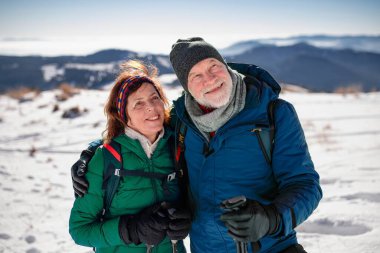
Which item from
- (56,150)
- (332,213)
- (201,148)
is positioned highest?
(201,148)

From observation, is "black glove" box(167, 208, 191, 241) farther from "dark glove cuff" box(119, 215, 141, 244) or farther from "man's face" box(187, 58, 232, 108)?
"man's face" box(187, 58, 232, 108)

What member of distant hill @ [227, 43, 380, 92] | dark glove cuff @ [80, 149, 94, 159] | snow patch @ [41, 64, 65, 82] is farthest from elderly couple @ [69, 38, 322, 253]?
distant hill @ [227, 43, 380, 92]

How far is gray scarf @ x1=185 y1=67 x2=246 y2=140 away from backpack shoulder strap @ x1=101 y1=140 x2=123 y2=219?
55 centimetres

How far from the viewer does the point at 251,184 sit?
1.87 metres

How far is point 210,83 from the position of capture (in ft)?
6.53

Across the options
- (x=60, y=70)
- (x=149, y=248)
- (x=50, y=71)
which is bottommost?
(x=50, y=71)

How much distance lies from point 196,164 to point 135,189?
1.42ft

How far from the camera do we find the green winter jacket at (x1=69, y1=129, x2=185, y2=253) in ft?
6.40

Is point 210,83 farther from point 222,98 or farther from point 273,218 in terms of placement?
point 273,218

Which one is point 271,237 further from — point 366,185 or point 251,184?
point 366,185

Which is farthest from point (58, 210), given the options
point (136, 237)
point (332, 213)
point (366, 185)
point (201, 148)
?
point (366, 185)

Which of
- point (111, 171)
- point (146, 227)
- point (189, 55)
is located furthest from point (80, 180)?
point (189, 55)

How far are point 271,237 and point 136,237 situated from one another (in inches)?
32.8

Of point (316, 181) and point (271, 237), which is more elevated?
point (316, 181)
